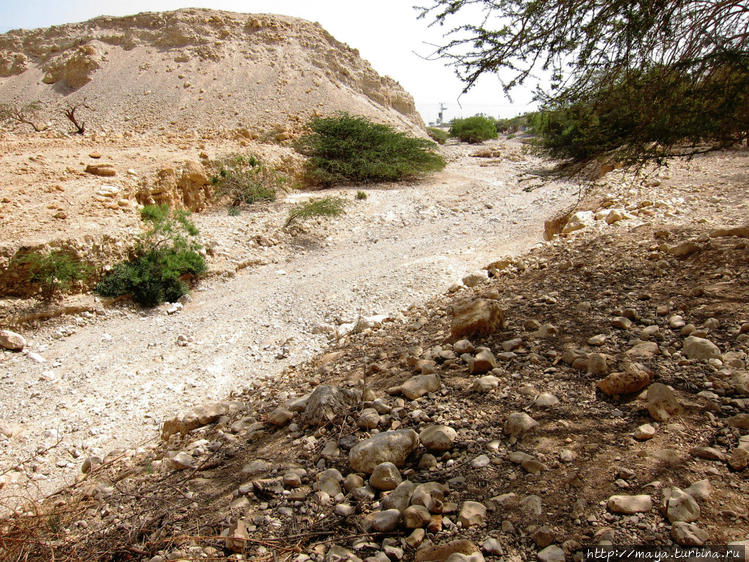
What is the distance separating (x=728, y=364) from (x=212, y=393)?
14.1 feet

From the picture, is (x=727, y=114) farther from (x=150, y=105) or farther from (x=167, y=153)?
(x=150, y=105)

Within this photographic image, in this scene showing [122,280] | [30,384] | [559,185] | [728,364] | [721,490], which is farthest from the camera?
[559,185]

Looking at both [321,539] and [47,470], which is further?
[47,470]

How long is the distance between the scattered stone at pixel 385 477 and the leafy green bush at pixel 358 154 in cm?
1217

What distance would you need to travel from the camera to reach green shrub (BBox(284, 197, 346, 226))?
32.1ft

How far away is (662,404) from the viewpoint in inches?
69.6

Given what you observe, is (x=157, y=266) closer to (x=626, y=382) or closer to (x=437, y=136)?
(x=626, y=382)

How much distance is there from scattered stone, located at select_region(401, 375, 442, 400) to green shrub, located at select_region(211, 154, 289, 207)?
30.0 ft

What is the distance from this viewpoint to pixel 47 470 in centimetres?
382

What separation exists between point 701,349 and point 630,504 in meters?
1.13

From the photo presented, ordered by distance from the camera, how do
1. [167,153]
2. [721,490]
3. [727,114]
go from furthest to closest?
[167,153]
[727,114]
[721,490]

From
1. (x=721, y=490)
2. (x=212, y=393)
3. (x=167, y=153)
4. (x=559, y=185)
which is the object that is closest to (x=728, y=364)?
(x=721, y=490)

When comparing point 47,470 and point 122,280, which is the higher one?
point 122,280

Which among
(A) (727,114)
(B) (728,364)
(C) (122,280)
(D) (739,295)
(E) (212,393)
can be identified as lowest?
(E) (212,393)
